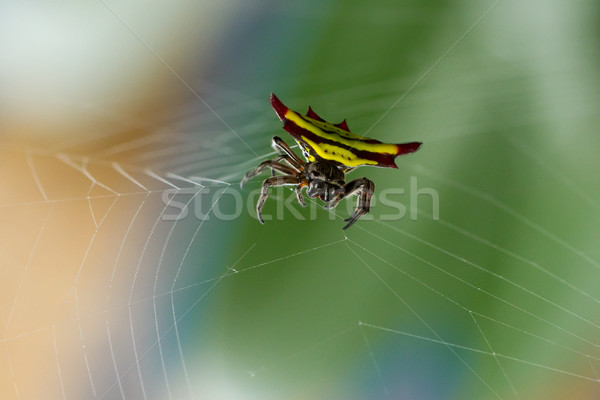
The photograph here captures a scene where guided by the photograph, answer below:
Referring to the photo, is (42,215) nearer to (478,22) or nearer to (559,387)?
(478,22)

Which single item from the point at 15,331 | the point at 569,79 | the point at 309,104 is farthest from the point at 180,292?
the point at 569,79

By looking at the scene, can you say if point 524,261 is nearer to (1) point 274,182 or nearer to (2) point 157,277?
(1) point 274,182

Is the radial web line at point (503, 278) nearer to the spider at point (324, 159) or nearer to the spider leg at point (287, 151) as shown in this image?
the spider at point (324, 159)

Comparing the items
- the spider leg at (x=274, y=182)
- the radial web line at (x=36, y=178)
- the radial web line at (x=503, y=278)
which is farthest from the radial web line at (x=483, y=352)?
the radial web line at (x=36, y=178)

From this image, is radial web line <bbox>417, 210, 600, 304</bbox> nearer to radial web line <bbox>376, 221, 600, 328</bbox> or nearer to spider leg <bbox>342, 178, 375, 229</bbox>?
radial web line <bbox>376, 221, 600, 328</bbox>

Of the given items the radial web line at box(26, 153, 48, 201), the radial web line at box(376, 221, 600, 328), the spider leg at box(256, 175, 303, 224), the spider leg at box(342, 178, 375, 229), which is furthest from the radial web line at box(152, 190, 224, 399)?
the radial web line at box(376, 221, 600, 328)

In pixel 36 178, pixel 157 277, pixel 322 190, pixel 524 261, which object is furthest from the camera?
pixel 322 190

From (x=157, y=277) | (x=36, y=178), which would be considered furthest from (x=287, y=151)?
(x=36, y=178)
